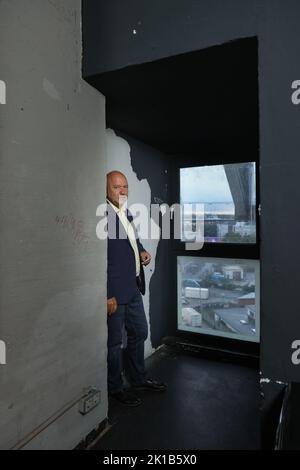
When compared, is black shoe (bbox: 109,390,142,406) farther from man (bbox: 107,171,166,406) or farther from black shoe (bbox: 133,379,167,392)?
black shoe (bbox: 133,379,167,392)

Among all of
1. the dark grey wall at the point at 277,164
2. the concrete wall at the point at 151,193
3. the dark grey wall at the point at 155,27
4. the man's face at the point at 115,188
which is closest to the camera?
the dark grey wall at the point at 277,164

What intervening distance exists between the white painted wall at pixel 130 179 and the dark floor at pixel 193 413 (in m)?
0.56

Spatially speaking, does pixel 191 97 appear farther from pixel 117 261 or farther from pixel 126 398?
pixel 126 398

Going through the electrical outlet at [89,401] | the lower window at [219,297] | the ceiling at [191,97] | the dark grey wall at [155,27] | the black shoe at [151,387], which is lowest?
the black shoe at [151,387]

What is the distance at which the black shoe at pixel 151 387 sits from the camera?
2109 mm

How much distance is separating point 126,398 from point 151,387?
0.75 feet

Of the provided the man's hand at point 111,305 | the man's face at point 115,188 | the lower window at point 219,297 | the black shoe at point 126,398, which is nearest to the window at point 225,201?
the lower window at point 219,297

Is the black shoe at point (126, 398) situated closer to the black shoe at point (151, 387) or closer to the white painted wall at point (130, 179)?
the black shoe at point (151, 387)

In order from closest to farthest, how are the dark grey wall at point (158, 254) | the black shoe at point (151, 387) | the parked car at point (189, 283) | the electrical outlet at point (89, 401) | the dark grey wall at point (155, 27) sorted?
the dark grey wall at point (155, 27) < the electrical outlet at point (89, 401) < the black shoe at point (151, 387) < the dark grey wall at point (158, 254) < the parked car at point (189, 283)

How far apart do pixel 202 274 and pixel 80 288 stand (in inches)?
61.5

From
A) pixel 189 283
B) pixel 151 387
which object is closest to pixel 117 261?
pixel 151 387

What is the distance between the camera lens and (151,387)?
6.94ft

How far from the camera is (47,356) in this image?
1324mm

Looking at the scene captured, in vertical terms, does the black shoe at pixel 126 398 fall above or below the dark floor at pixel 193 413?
above
